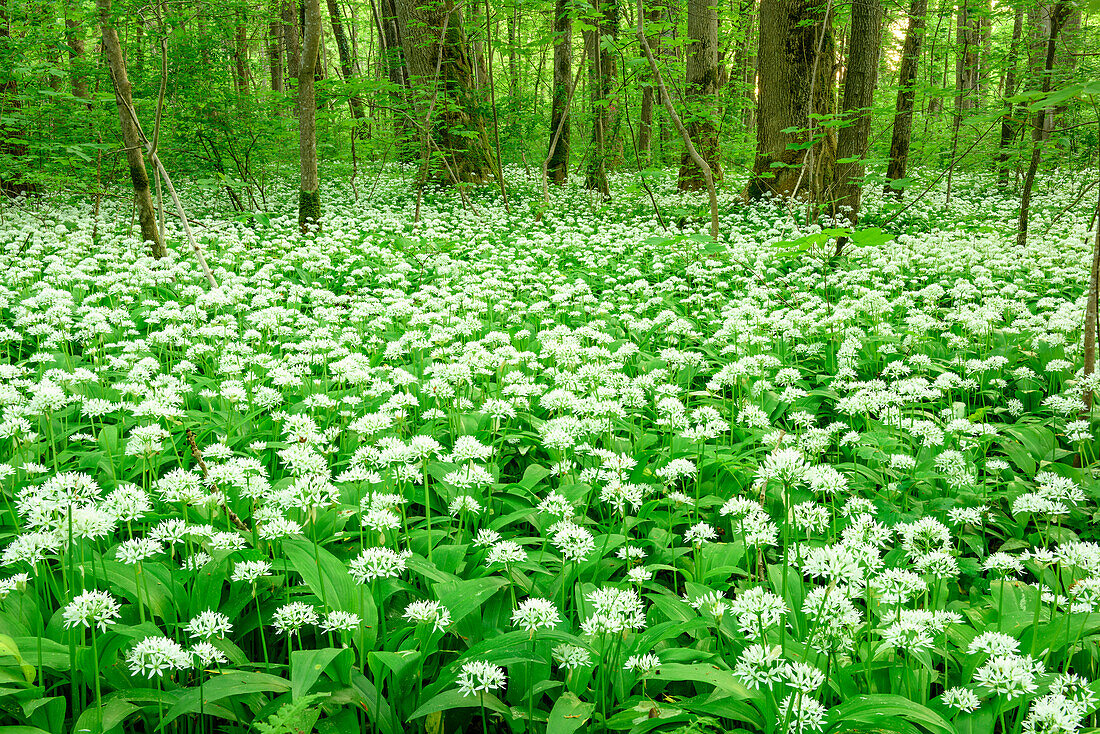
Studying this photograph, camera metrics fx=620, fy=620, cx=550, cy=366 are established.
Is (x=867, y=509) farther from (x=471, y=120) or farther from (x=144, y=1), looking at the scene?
(x=144, y=1)

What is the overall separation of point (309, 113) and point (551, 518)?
7.38m

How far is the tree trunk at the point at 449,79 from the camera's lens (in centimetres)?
1083

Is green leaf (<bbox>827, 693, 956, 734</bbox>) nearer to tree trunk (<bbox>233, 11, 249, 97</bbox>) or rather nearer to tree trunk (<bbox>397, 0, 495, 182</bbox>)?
tree trunk (<bbox>397, 0, 495, 182</bbox>)

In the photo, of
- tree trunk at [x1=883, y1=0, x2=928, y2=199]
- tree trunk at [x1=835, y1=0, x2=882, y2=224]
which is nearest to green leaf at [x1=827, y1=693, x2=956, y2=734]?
tree trunk at [x1=835, y1=0, x2=882, y2=224]

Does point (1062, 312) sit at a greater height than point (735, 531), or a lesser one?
greater

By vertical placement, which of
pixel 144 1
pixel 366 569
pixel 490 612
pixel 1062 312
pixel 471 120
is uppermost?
pixel 144 1

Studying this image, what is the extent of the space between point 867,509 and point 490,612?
1442mm

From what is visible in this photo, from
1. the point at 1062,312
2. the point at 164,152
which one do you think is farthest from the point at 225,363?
the point at 164,152

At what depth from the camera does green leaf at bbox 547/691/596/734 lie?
151cm

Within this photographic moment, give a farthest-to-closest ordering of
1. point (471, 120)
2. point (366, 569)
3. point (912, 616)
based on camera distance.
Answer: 1. point (471, 120)
2. point (366, 569)
3. point (912, 616)

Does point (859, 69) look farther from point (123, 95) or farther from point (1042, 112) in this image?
point (123, 95)

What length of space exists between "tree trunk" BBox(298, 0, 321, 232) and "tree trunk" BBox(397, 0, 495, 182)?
2434 mm

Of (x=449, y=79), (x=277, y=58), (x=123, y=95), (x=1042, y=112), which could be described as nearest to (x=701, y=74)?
(x=449, y=79)

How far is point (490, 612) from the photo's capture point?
202 centimetres
